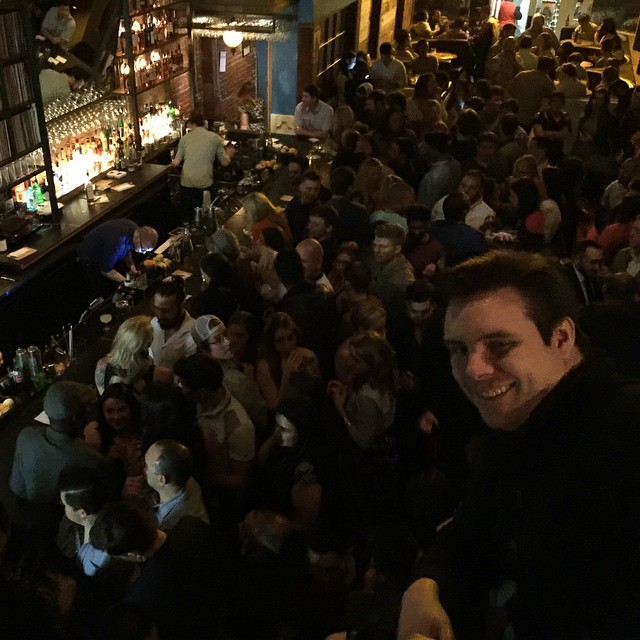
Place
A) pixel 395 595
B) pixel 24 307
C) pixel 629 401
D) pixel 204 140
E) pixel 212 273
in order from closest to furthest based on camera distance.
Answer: pixel 629 401, pixel 395 595, pixel 212 273, pixel 24 307, pixel 204 140

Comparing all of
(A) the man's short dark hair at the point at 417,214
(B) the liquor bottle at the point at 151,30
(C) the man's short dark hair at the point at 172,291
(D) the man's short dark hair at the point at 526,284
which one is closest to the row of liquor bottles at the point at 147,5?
(B) the liquor bottle at the point at 151,30

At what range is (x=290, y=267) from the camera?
345 cm

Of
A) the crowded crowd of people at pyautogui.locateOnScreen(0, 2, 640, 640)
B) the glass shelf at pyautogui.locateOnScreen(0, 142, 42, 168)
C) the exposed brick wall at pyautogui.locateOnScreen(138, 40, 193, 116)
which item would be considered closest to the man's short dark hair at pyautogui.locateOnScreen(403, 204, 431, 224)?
the crowded crowd of people at pyautogui.locateOnScreen(0, 2, 640, 640)

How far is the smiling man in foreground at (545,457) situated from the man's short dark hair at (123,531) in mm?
1084

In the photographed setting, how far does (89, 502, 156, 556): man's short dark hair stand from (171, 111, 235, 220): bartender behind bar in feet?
14.7

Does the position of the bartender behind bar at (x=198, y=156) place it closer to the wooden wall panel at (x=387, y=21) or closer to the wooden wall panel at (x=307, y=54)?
the wooden wall panel at (x=307, y=54)

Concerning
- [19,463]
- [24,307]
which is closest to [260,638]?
[19,463]

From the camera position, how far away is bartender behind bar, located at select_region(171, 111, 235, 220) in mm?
6078

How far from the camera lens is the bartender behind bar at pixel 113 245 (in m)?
4.77

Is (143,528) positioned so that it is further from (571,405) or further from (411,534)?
(571,405)

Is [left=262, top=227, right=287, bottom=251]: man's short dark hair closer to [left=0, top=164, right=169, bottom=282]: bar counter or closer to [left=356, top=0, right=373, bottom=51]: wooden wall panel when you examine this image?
[left=0, top=164, right=169, bottom=282]: bar counter

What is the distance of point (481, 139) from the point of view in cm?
518

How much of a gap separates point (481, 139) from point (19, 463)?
400 cm

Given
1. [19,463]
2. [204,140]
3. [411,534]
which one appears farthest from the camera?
[204,140]
